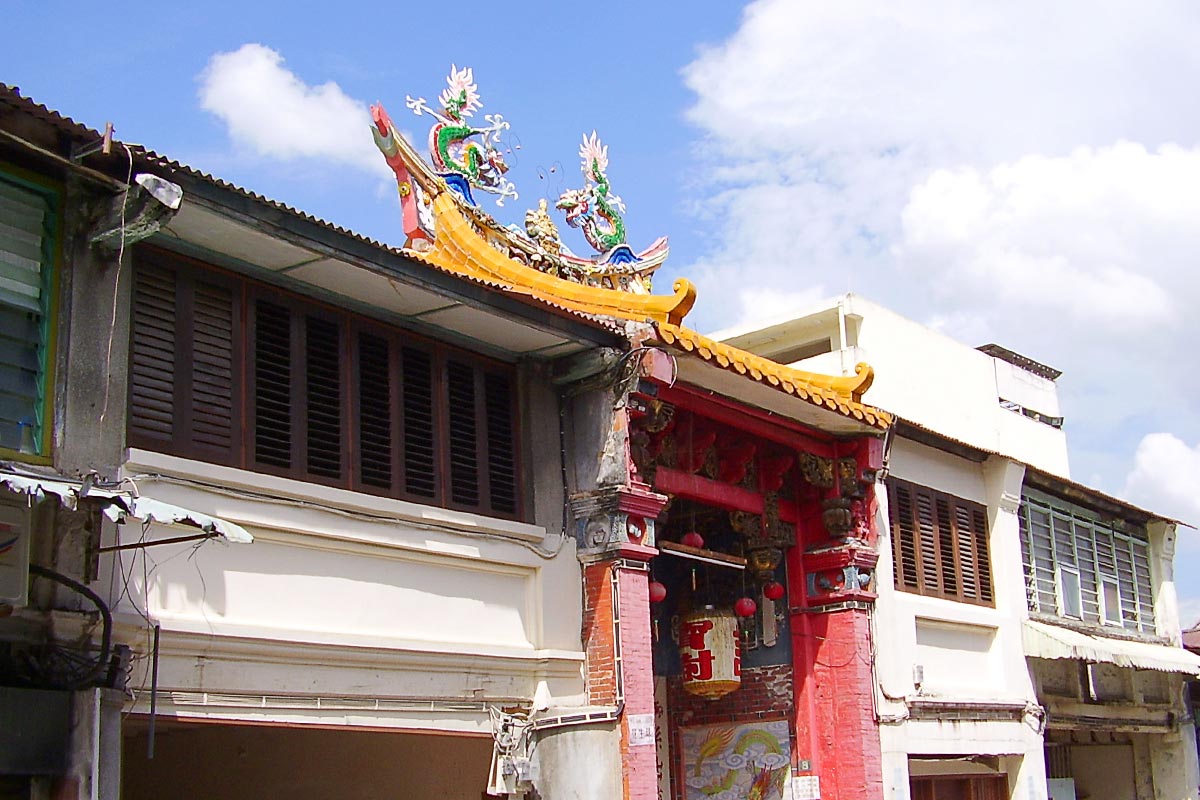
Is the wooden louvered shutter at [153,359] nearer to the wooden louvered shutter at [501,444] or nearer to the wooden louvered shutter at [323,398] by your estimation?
the wooden louvered shutter at [323,398]

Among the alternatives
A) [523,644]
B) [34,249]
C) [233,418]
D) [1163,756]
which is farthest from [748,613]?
[1163,756]

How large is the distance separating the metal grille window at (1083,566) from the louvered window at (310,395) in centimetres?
982

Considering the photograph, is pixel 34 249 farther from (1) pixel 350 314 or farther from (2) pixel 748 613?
(2) pixel 748 613

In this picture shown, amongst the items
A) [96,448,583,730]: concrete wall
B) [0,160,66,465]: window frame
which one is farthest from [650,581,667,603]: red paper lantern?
[0,160,66,465]: window frame

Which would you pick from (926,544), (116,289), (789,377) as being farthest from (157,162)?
(926,544)

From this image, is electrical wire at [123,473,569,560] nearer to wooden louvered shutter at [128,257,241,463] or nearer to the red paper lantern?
wooden louvered shutter at [128,257,241,463]

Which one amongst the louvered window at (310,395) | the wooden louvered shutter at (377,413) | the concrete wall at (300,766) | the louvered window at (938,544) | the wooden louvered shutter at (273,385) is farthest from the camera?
the louvered window at (938,544)

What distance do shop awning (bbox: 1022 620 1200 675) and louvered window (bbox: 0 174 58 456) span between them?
43.4 feet

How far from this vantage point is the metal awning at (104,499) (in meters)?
7.33

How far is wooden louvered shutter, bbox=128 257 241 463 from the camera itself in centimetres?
945

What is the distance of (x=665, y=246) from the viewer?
17.1 meters

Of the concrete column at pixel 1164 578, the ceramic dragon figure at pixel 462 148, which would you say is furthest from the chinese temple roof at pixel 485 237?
the concrete column at pixel 1164 578

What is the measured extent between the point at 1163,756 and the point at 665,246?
1174cm

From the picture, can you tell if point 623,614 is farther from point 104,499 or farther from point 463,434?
point 104,499
